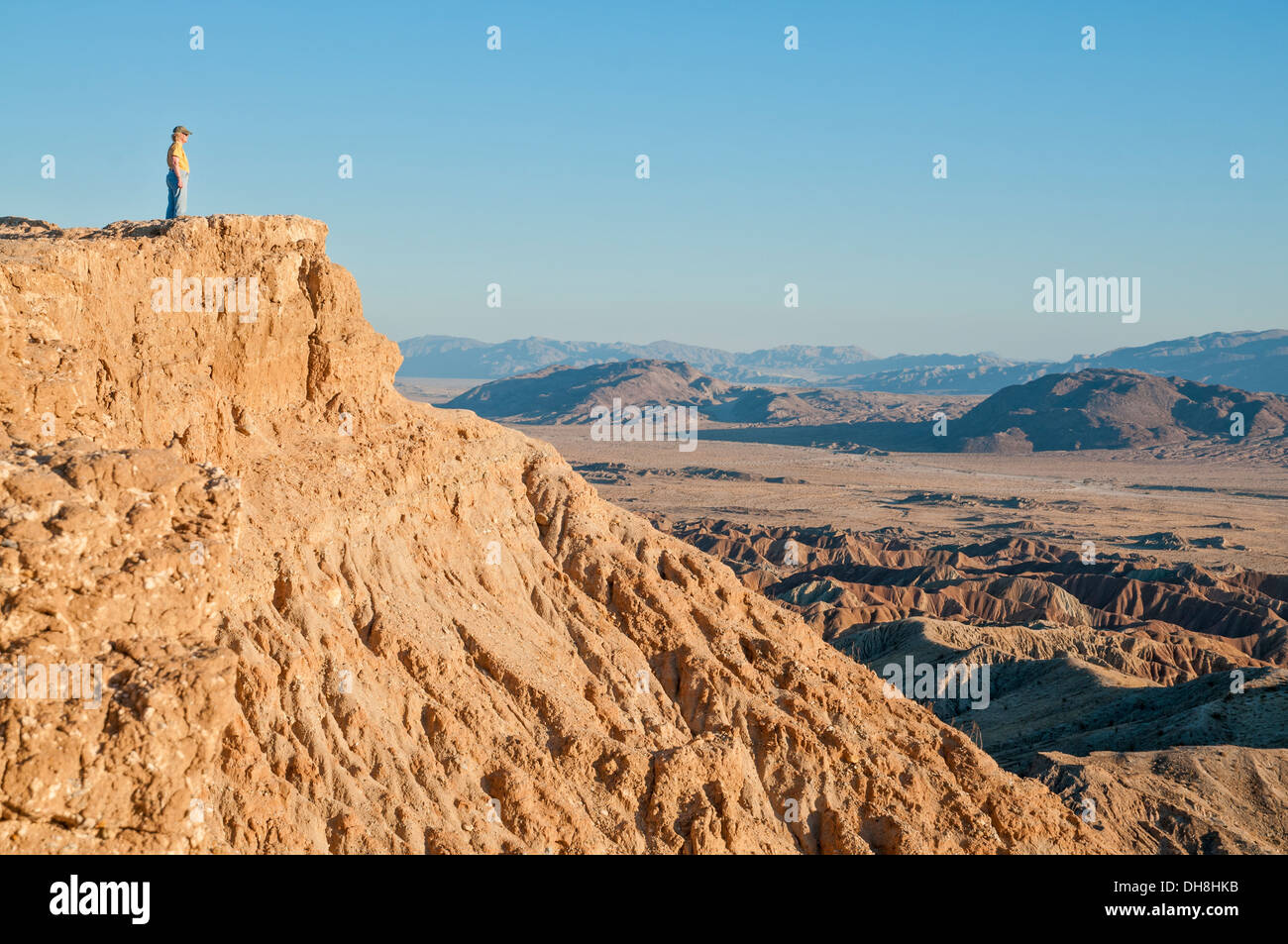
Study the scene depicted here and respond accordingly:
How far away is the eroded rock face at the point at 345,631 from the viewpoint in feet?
34.8

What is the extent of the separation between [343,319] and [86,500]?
7661 mm

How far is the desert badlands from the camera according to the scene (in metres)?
10.6

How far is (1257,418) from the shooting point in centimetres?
14725

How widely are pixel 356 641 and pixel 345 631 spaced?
195 mm

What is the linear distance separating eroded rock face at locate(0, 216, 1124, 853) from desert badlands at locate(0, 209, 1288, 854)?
0.04 meters

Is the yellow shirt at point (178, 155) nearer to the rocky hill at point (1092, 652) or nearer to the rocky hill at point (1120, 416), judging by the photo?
the rocky hill at point (1092, 652)

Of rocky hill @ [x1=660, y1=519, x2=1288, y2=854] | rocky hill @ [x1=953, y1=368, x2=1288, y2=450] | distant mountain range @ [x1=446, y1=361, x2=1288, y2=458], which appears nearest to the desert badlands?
rocky hill @ [x1=660, y1=519, x2=1288, y2=854]

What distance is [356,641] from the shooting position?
15.6 m

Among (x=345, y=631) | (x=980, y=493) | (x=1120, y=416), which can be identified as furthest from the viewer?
(x=1120, y=416)

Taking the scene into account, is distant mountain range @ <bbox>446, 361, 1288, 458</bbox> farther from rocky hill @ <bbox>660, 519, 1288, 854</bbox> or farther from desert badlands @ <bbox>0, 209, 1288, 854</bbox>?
desert badlands @ <bbox>0, 209, 1288, 854</bbox>

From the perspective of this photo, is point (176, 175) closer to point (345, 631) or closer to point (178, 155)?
point (178, 155)

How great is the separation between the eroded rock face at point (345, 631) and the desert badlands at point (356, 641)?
0.13 feet

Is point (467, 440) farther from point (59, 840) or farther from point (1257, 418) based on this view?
point (1257, 418)

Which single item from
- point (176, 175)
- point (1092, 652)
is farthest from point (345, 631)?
point (1092, 652)
